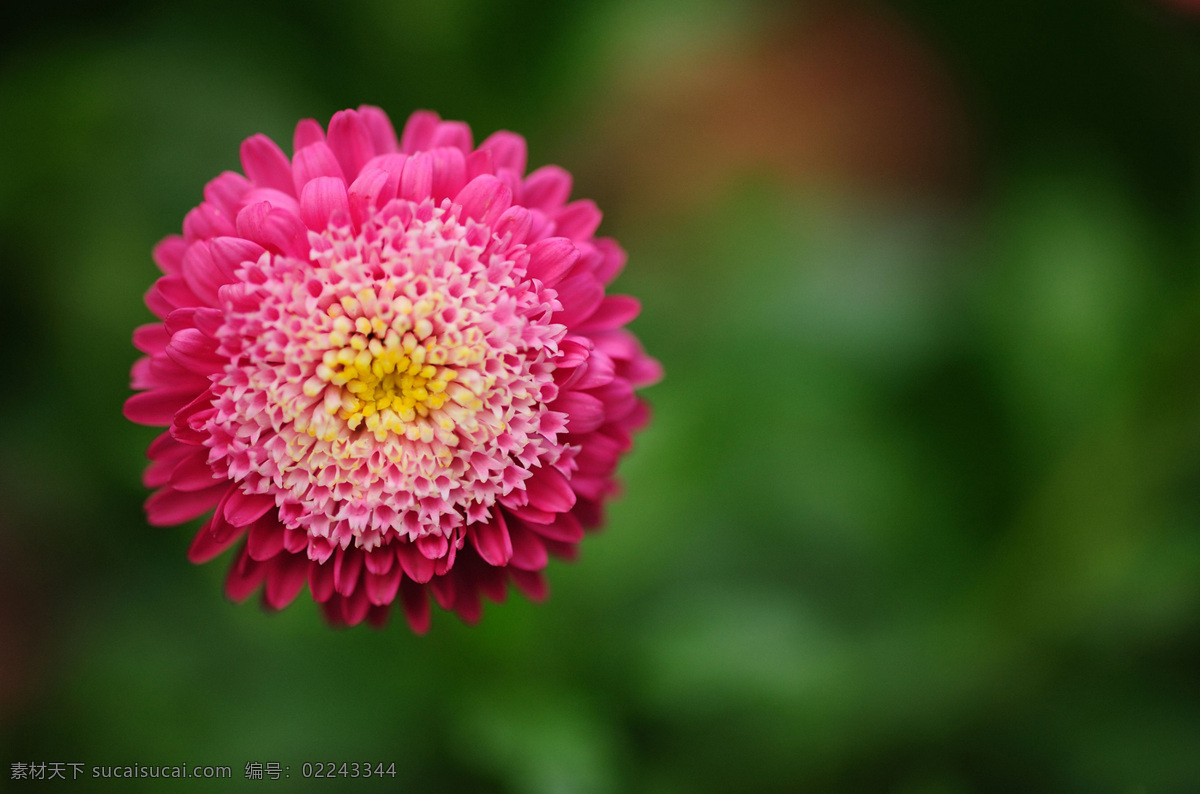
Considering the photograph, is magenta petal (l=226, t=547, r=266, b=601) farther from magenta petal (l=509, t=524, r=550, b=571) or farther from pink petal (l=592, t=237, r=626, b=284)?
pink petal (l=592, t=237, r=626, b=284)

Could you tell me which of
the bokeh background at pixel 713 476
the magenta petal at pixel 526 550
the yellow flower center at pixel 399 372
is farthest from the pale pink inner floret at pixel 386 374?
the bokeh background at pixel 713 476

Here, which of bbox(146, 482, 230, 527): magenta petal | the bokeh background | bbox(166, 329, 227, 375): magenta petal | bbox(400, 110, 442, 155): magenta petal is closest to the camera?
bbox(166, 329, 227, 375): magenta petal

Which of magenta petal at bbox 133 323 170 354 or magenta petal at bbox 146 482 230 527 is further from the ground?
magenta petal at bbox 133 323 170 354

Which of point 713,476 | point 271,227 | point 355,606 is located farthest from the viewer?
point 713,476

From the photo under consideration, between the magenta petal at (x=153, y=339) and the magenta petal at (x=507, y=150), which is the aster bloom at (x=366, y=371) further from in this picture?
the magenta petal at (x=507, y=150)

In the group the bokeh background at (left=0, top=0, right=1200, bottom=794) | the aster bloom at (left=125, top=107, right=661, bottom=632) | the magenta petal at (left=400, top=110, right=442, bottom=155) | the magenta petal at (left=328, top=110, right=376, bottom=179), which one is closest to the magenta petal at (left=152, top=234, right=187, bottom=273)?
the aster bloom at (left=125, top=107, right=661, bottom=632)

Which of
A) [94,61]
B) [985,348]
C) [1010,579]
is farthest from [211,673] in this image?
[985,348]

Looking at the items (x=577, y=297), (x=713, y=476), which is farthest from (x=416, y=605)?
(x=713, y=476)

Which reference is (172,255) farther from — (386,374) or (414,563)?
(414,563)
